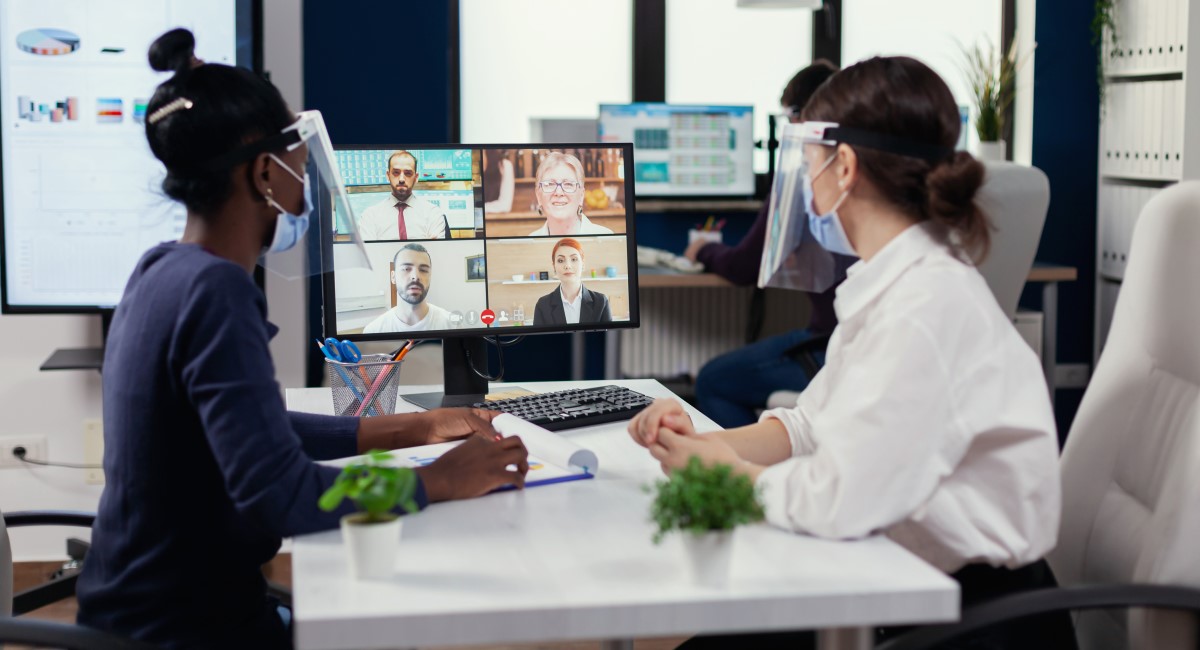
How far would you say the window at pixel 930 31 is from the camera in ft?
16.2

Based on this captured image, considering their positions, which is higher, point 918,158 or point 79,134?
point 79,134

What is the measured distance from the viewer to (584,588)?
44.6 inches

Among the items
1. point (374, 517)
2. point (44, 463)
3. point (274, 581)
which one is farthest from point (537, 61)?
point (374, 517)

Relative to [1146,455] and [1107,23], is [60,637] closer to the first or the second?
[1146,455]

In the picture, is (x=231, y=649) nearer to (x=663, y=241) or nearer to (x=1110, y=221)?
(x=663, y=241)

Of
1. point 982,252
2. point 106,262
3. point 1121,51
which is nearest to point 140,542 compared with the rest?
point 982,252

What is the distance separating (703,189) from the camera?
4.67m

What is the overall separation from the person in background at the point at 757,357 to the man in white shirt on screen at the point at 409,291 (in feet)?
4.71

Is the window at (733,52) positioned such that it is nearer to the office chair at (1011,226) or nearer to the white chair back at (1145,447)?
the office chair at (1011,226)

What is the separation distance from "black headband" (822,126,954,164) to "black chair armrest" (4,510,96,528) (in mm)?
1148

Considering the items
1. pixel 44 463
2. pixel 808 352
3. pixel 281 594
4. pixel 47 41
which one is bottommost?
pixel 44 463

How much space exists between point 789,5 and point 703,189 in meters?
0.77

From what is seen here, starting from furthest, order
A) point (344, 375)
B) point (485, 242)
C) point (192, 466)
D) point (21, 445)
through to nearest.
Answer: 1. point (21, 445)
2. point (485, 242)
3. point (344, 375)
4. point (192, 466)

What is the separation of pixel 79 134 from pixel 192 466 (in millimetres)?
1998
